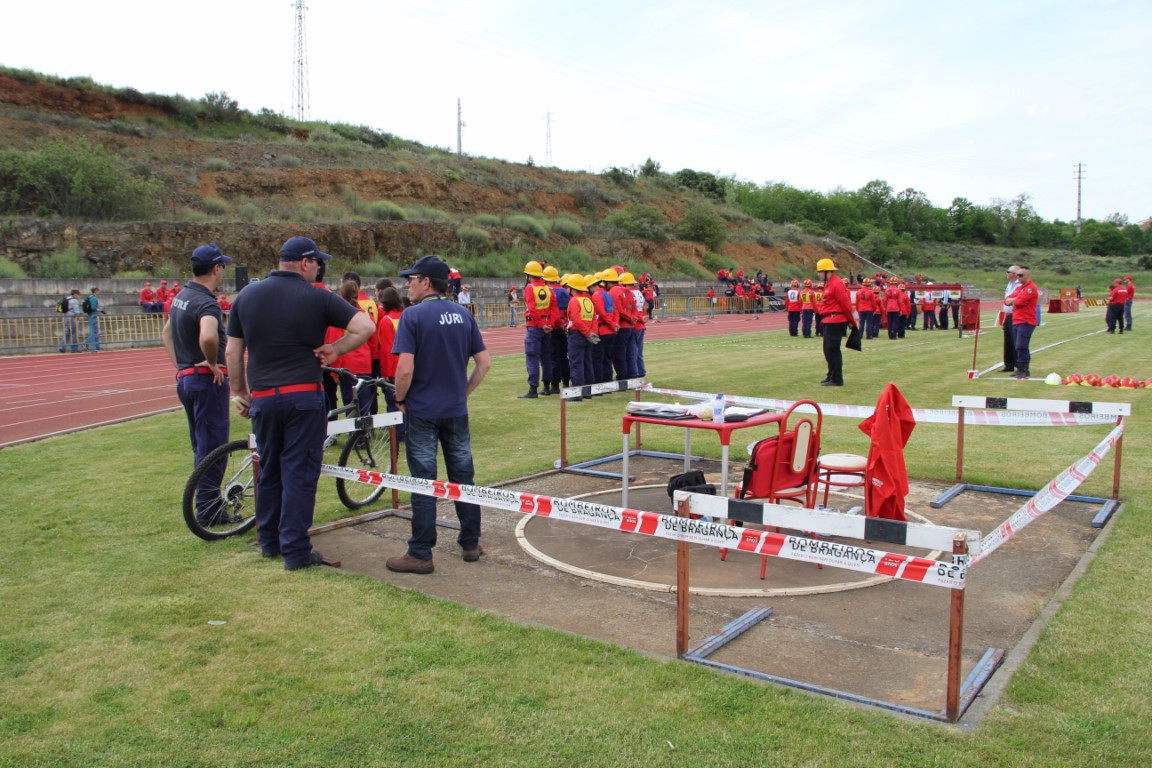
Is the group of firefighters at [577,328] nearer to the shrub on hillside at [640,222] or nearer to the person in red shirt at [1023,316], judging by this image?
the person in red shirt at [1023,316]

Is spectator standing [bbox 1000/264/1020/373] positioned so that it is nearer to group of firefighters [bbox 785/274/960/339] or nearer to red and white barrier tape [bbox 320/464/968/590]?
group of firefighters [bbox 785/274/960/339]

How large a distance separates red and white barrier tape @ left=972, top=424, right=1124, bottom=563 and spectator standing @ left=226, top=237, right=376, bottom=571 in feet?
12.3

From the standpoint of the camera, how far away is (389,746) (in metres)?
3.59

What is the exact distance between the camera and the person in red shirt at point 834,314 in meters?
15.0

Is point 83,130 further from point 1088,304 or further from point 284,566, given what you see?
point 1088,304

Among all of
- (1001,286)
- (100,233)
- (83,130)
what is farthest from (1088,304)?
(83,130)

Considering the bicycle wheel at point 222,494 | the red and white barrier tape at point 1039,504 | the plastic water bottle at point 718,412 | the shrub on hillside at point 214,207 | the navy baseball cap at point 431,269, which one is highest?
the shrub on hillside at point 214,207

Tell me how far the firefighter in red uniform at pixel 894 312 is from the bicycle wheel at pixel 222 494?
84.9ft

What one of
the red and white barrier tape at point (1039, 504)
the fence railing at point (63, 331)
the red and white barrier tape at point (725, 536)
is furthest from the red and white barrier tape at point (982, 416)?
the fence railing at point (63, 331)

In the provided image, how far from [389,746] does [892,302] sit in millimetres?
28360

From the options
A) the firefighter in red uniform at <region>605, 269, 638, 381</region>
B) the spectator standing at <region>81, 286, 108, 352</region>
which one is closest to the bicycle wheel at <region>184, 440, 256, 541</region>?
the firefighter in red uniform at <region>605, 269, 638, 381</region>

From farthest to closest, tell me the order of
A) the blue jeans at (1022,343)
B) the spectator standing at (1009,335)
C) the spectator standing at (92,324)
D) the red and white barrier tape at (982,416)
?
the spectator standing at (92,324), the spectator standing at (1009,335), the blue jeans at (1022,343), the red and white barrier tape at (982,416)

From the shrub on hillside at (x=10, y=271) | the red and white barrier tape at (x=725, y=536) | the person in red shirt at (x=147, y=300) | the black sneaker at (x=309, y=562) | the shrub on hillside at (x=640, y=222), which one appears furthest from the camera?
the shrub on hillside at (x=640, y=222)

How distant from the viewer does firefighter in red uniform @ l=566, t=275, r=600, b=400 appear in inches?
551
